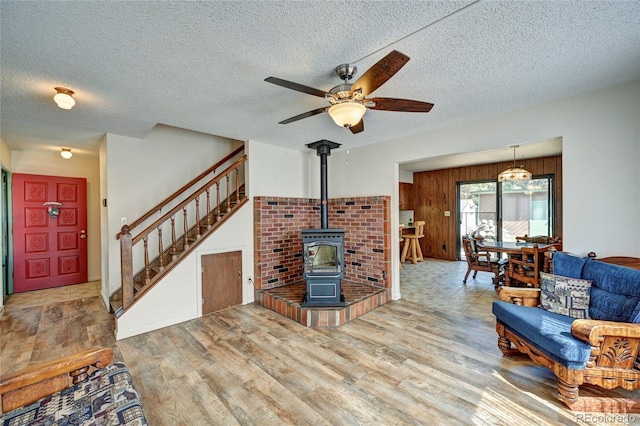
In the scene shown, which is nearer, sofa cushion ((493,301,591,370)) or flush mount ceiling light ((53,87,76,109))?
sofa cushion ((493,301,591,370))

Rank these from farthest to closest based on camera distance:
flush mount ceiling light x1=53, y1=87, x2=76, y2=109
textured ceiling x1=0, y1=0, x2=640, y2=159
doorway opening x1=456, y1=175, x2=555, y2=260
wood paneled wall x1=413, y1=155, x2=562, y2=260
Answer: wood paneled wall x1=413, y1=155, x2=562, y2=260 → doorway opening x1=456, y1=175, x2=555, y2=260 → flush mount ceiling light x1=53, y1=87, x2=76, y2=109 → textured ceiling x1=0, y1=0, x2=640, y2=159

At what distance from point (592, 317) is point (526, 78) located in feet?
6.93

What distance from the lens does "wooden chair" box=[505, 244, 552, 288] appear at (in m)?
3.66

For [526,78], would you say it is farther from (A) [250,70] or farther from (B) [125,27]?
(B) [125,27]

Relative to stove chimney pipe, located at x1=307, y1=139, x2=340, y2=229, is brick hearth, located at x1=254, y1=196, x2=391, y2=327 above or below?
below

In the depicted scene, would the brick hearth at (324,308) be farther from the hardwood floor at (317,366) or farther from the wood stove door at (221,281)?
the wood stove door at (221,281)

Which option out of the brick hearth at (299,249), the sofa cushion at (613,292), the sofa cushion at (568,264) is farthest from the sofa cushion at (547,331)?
the brick hearth at (299,249)

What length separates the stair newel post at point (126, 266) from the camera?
2965 mm

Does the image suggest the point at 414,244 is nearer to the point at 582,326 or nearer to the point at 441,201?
the point at 441,201

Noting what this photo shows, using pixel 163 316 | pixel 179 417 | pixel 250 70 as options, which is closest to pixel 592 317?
pixel 179 417

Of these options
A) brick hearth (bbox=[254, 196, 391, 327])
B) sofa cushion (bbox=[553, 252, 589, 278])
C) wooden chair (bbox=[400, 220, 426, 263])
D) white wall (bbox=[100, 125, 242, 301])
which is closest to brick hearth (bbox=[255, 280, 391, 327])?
Result: brick hearth (bbox=[254, 196, 391, 327])

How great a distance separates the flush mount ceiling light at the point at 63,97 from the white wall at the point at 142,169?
1.51m

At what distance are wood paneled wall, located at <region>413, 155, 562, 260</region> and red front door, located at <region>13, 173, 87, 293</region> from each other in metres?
8.06

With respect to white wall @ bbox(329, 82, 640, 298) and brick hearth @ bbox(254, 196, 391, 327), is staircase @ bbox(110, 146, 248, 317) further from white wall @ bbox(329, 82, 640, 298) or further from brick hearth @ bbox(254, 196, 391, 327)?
white wall @ bbox(329, 82, 640, 298)
